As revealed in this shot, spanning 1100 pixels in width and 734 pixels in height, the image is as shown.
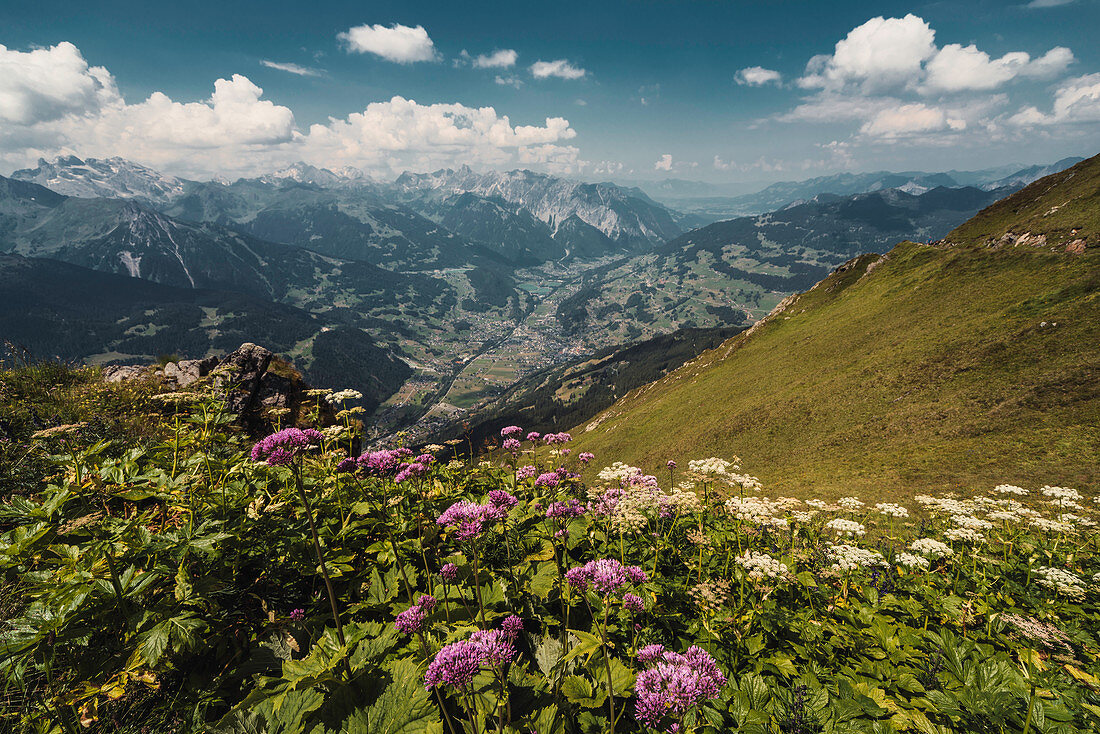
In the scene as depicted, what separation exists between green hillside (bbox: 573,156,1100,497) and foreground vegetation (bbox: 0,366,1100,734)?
2645 centimetres

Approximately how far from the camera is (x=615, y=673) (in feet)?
14.8

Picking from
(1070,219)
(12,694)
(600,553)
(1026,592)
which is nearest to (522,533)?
(600,553)

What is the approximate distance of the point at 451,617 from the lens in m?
5.45

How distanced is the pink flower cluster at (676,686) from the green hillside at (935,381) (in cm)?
3102

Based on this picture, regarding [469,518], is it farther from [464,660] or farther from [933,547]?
[933,547]

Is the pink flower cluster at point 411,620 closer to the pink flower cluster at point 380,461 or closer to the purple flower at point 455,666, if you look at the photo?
the purple flower at point 455,666

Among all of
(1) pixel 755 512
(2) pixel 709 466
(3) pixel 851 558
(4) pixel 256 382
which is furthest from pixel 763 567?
(4) pixel 256 382

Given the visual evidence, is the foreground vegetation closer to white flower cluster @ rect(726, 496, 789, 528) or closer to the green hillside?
white flower cluster @ rect(726, 496, 789, 528)

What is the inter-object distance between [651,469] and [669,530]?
40.3 m

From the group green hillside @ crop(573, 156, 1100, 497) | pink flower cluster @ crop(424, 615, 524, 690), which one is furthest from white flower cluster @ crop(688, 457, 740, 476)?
green hillside @ crop(573, 156, 1100, 497)

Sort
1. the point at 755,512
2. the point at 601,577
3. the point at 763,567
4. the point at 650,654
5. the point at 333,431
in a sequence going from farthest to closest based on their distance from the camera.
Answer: the point at 755,512
the point at 333,431
the point at 763,567
the point at 601,577
the point at 650,654

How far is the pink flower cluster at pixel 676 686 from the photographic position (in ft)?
11.8

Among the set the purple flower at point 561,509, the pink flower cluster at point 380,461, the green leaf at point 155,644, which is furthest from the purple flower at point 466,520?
the green leaf at point 155,644

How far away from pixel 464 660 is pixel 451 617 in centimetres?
192
